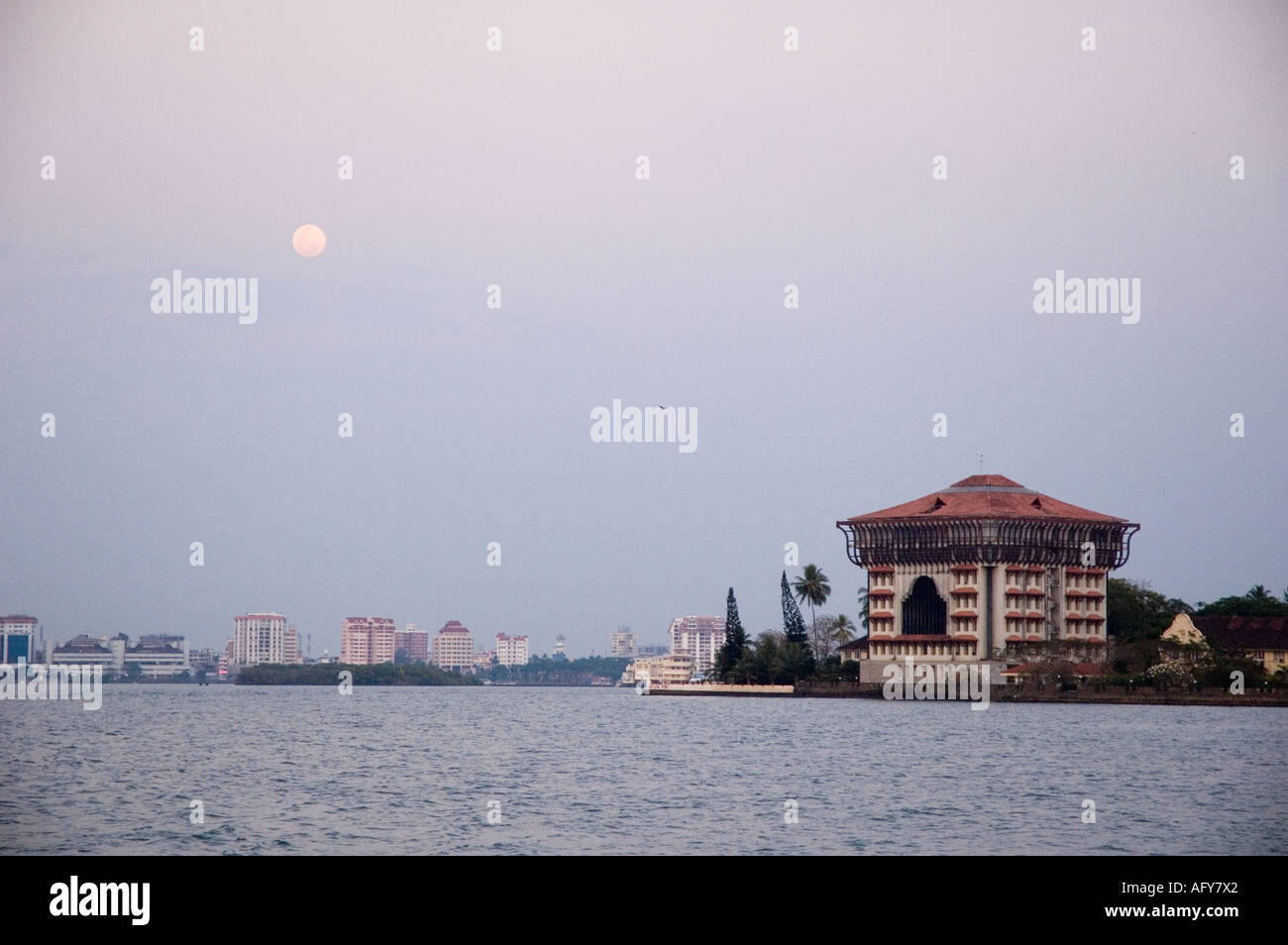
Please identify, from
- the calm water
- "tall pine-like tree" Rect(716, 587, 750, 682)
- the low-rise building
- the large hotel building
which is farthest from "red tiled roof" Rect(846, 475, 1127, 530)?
the calm water

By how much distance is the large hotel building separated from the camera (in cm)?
14338

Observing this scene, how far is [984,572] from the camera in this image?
Result: 472 ft

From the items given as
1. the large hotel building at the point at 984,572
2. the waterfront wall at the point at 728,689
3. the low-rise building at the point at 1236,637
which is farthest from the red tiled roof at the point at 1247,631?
the waterfront wall at the point at 728,689

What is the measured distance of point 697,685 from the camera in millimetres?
193625

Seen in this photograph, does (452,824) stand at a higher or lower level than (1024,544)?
lower

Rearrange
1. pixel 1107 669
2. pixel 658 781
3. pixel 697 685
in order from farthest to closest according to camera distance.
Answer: pixel 697 685
pixel 1107 669
pixel 658 781

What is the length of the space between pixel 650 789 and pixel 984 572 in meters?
99.8

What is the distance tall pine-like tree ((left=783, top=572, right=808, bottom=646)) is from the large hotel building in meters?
20.4

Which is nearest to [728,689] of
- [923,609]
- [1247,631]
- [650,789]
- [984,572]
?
[923,609]

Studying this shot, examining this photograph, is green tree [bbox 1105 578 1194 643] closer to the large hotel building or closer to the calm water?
the large hotel building
